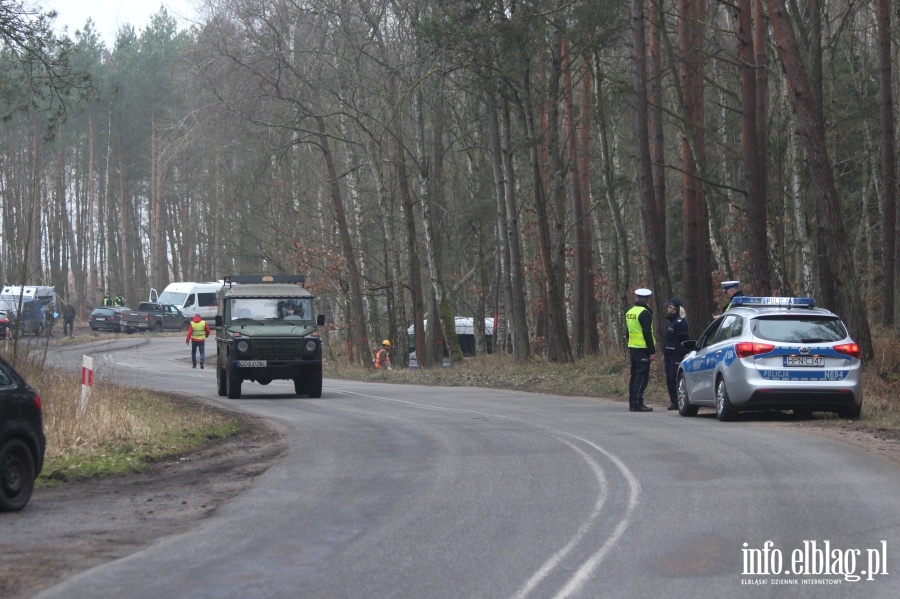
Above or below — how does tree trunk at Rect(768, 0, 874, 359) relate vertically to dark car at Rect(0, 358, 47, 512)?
above

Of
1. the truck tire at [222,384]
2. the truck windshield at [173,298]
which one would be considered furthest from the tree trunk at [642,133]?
the truck windshield at [173,298]

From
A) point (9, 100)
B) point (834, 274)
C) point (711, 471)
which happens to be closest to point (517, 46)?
point (834, 274)

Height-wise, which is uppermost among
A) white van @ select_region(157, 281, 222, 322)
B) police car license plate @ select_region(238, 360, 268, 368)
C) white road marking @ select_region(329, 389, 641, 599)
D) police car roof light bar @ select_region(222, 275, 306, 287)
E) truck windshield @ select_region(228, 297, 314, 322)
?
white van @ select_region(157, 281, 222, 322)

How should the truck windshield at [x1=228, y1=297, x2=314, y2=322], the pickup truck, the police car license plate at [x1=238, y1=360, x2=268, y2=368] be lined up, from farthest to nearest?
→ the pickup truck < the truck windshield at [x1=228, y1=297, x2=314, y2=322] < the police car license plate at [x1=238, y1=360, x2=268, y2=368]

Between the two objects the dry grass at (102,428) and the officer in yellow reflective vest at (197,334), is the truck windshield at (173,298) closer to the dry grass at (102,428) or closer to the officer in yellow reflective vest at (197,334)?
the officer in yellow reflective vest at (197,334)

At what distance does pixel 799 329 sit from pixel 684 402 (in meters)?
2.90

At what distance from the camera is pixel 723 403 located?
56.5 feet

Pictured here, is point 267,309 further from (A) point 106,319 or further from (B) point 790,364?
(A) point 106,319

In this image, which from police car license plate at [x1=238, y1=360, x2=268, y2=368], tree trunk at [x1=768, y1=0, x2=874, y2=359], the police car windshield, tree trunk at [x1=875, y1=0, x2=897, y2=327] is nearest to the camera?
the police car windshield

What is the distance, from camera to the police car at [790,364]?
16500 millimetres

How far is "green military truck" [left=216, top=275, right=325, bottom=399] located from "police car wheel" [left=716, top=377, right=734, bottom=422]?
9823 mm

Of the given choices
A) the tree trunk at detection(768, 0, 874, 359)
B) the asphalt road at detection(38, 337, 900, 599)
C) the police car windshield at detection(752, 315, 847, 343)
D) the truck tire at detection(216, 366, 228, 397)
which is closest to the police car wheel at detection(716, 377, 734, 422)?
the asphalt road at detection(38, 337, 900, 599)

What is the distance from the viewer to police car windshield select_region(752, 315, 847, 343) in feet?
54.6

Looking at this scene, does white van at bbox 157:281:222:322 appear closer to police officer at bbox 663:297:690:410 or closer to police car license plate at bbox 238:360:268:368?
police car license plate at bbox 238:360:268:368
